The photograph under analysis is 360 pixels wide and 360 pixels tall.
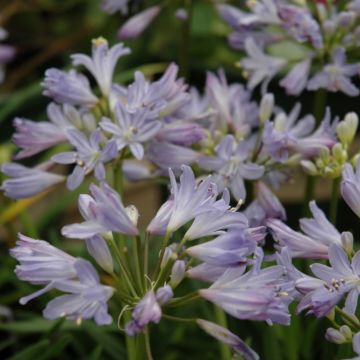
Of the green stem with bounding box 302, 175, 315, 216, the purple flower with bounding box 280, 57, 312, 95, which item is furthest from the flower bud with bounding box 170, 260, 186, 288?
the purple flower with bounding box 280, 57, 312, 95

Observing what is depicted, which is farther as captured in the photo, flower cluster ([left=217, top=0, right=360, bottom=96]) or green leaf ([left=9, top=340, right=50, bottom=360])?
flower cluster ([left=217, top=0, right=360, bottom=96])

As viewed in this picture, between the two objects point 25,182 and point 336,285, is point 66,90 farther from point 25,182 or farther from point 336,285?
point 336,285

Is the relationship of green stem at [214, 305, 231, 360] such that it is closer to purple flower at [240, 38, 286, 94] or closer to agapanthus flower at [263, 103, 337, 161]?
agapanthus flower at [263, 103, 337, 161]

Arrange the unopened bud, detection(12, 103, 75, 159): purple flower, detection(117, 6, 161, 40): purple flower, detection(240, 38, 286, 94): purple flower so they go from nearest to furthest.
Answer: the unopened bud → detection(12, 103, 75, 159): purple flower → detection(240, 38, 286, 94): purple flower → detection(117, 6, 161, 40): purple flower

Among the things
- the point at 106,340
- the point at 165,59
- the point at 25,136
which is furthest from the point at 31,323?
the point at 165,59

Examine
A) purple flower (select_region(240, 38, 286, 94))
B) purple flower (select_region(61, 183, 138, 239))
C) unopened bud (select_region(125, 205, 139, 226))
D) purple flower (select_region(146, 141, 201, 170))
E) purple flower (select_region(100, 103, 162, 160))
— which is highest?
purple flower (select_region(61, 183, 138, 239))

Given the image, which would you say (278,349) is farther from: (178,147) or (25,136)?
(25,136)
